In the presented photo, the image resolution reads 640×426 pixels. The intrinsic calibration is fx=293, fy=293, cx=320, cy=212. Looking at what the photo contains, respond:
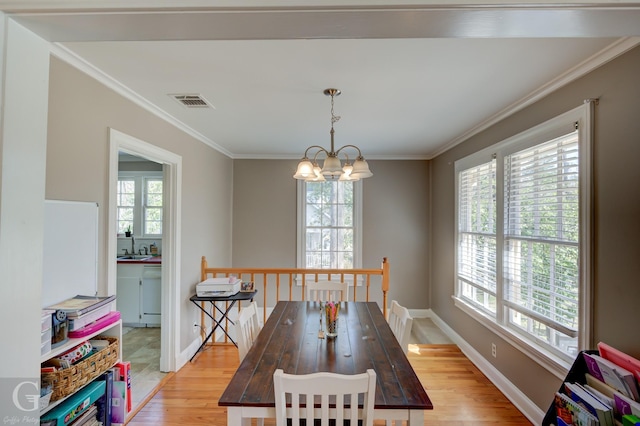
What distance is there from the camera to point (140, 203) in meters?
4.55

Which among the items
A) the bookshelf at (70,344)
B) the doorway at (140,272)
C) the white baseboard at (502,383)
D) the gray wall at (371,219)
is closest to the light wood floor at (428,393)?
the white baseboard at (502,383)

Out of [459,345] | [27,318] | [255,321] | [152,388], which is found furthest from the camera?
[459,345]

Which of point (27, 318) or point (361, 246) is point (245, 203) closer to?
point (361, 246)

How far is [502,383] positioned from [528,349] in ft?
1.90

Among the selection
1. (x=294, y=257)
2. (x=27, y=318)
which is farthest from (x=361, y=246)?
(x=27, y=318)

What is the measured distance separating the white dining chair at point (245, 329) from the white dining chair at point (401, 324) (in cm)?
106

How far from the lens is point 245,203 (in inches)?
186

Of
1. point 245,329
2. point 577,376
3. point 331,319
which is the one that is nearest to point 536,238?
point 577,376

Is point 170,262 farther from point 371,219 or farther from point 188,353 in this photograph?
point 371,219

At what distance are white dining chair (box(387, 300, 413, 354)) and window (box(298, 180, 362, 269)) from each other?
94.4 inches

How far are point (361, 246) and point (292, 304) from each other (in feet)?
7.18

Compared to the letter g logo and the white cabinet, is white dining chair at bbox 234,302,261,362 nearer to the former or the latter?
the letter g logo

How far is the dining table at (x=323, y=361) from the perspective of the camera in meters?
1.27

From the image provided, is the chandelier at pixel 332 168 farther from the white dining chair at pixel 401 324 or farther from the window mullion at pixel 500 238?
the window mullion at pixel 500 238
